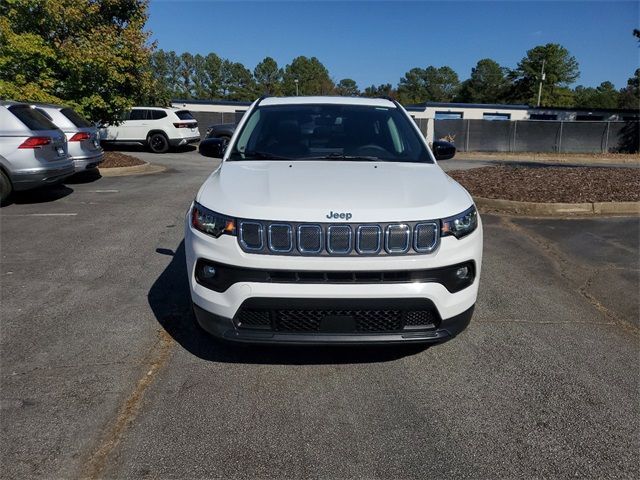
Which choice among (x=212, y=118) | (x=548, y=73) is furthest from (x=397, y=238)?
(x=548, y=73)

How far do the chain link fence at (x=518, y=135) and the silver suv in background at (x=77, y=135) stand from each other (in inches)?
898

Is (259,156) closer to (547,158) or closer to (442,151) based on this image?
(442,151)

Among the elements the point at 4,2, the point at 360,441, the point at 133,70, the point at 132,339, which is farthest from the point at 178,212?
the point at 4,2

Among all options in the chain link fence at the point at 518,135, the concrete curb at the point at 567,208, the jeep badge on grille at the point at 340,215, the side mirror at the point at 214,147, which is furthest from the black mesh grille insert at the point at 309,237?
the chain link fence at the point at 518,135

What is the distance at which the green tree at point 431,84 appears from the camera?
13788cm

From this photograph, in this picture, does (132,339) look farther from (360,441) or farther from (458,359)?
(458,359)

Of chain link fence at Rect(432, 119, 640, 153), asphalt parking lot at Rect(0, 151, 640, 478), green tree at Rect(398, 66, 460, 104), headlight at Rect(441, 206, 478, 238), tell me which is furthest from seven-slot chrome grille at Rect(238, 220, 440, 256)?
green tree at Rect(398, 66, 460, 104)

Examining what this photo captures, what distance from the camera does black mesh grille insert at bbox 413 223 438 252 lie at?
2.97 metres

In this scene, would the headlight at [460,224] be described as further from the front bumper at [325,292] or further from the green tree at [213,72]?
the green tree at [213,72]

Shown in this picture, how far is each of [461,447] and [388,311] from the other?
0.80m

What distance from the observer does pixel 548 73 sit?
8256 cm

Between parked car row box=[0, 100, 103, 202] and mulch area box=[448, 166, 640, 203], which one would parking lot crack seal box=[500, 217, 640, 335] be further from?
parked car row box=[0, 100, 103, 202]

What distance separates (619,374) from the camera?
3.38 m

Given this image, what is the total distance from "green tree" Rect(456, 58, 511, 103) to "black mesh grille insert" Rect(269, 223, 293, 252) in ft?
350
